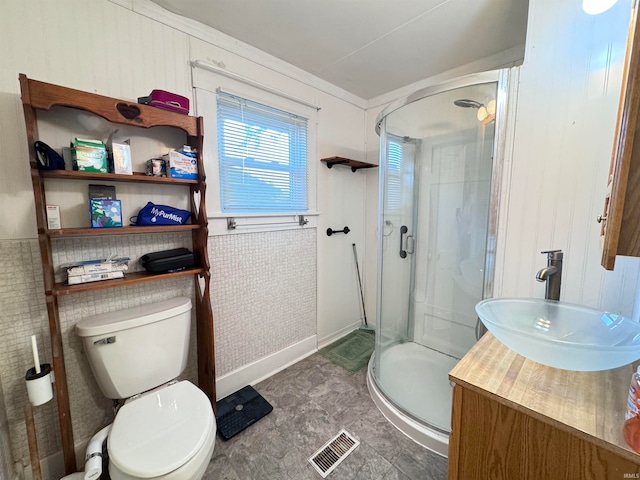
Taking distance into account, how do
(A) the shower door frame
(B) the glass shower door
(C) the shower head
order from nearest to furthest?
(A) the shower door frame < (C) the shower head < (B) the glass shower door

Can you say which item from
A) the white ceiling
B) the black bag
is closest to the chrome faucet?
the white ceiling

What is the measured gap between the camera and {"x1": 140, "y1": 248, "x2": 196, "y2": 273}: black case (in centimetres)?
139

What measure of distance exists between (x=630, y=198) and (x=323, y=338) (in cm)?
234

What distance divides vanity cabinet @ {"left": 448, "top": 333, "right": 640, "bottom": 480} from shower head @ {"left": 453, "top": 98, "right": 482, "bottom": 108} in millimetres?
1406

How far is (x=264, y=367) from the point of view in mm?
2094

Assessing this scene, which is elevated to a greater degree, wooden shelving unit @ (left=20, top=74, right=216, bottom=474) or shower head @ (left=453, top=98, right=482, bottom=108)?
shower head @ (left=453, top=98, right=482, bottom=108)

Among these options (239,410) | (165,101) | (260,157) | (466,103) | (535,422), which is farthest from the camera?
(260,157)

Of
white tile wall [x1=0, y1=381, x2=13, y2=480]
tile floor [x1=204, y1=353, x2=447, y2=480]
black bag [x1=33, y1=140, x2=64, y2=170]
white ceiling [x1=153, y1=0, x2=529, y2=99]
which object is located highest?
white ceiling [x1=153, y1=0, x2=529, y2=99]

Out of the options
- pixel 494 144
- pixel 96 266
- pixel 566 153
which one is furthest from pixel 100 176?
pixel 566 153

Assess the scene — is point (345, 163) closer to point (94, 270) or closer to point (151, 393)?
point (94, 270)

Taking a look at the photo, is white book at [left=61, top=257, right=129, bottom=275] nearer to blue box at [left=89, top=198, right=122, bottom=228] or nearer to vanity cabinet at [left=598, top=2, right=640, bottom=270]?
blue box at [left=89, top=198, right=122, bottom=228]

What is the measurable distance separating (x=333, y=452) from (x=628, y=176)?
1697 millimetres

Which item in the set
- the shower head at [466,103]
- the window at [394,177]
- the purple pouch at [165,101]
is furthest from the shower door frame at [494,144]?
the purple pouch at [165,101]

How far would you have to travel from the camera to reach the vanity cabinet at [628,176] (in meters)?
0.53
